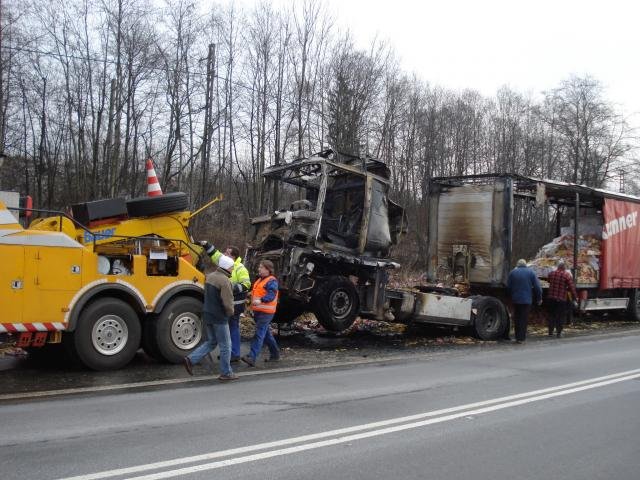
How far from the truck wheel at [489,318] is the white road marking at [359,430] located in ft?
Answer: 15.8

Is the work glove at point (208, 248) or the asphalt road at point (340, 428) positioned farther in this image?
the work glove at point (208, 248)

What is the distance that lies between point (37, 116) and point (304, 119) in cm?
1083

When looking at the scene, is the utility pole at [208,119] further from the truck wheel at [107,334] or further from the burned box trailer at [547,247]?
the truck wheel at [107,334]

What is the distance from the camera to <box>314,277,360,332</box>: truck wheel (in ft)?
37.4

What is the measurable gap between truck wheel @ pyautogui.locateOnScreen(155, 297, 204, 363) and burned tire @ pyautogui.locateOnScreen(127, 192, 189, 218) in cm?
145

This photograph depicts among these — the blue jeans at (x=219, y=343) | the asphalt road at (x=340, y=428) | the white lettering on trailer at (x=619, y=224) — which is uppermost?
the white lettering on trailer at (x=619, y=224)

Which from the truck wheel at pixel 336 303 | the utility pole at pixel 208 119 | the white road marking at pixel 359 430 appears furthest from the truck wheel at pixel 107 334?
the utility pole at pixel 208 119

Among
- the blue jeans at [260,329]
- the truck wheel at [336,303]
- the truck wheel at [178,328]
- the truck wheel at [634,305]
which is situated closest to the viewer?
the truck wheel at [178,328]

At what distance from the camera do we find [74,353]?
858cm

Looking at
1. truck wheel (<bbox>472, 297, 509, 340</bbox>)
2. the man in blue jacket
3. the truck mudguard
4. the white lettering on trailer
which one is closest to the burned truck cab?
truck wheel (<bbox>472, 297, 509, 340</bbox>)

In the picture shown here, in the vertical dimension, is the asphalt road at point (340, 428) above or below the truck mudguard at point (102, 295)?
below

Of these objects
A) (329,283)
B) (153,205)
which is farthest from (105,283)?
(329,283)

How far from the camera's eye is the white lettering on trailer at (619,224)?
54.7ft

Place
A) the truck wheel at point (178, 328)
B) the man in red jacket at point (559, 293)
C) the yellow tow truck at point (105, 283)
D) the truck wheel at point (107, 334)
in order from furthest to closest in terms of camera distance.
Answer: the man in red jacket at point (559, 293), the truck wheel at point (178, 328), the truck wheel at point (107, 334), the yellow tow truck at point (105, 283)
